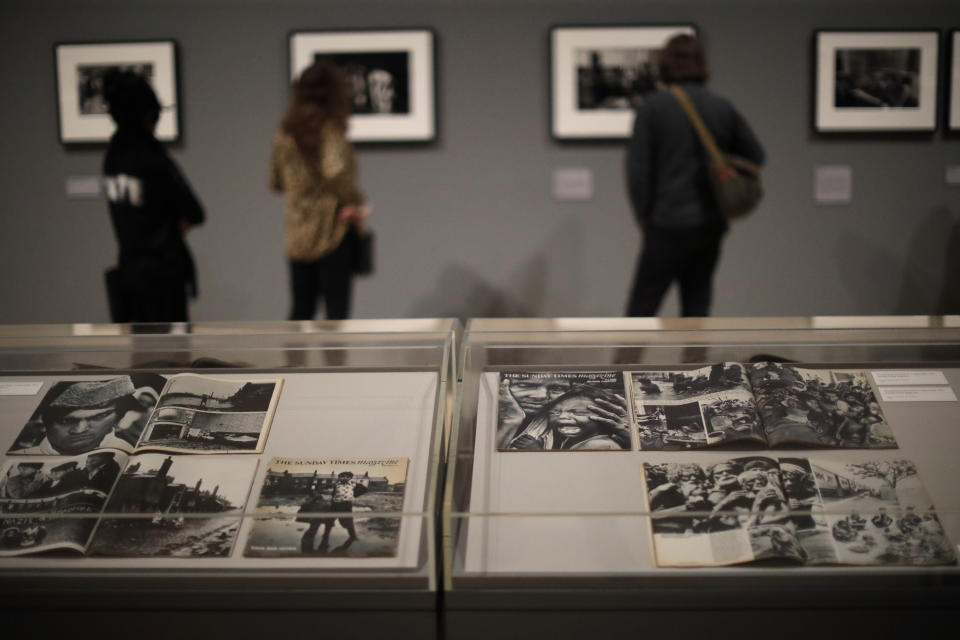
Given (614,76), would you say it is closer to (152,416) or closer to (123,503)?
(152,416)

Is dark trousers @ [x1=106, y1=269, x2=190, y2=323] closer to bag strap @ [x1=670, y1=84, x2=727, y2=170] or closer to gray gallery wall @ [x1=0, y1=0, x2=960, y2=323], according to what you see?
gray gallery wall @ [x1=0, y1=0, x2=960, y2=323]

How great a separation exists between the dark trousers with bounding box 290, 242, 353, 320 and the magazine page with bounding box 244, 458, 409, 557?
1.74 m

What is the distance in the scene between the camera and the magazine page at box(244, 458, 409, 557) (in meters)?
1.17

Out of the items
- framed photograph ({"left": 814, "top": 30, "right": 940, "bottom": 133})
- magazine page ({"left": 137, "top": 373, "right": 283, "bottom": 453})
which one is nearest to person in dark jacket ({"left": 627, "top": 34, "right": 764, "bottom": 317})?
framed photograph ({"left": 814, "top": 30, "right": 940, "bottom": 133})

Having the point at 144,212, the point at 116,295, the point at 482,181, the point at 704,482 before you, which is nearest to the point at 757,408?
the point at 704,482

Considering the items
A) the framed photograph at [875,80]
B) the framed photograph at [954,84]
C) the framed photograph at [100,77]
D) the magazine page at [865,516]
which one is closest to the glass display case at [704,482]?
the magazine page at [865,516]

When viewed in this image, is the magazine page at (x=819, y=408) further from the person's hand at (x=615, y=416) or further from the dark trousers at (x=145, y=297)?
the dark trousers at (x=145, y=297)

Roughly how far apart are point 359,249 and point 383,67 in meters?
1.33

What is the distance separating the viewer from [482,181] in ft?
13.2

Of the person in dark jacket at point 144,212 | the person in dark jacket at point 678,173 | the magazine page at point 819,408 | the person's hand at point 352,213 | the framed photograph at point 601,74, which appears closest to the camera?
the magazine page at point 819,408

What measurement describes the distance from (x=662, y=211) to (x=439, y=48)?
169cm

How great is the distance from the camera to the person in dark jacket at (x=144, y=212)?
2701 mm

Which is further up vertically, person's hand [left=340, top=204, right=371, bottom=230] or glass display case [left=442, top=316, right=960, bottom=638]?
person's hand [left=340, top=204, right=371, bottom=230]

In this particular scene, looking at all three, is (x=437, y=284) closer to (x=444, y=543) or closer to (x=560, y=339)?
(x=560, y=339)
